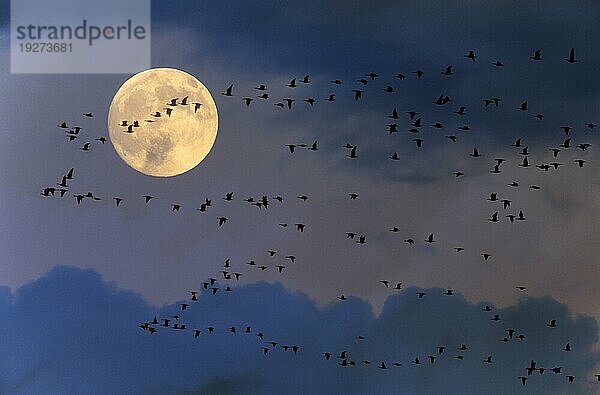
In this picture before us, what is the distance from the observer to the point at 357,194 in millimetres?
4141

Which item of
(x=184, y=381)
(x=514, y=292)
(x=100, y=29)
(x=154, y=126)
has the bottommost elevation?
(x=184, y=381)

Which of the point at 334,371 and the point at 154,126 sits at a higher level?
the point at 154,126

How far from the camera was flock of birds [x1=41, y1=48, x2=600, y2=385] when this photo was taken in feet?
13.4

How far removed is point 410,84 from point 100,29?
1.55 m

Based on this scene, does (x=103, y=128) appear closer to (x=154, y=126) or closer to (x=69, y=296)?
(x=154, y=126)

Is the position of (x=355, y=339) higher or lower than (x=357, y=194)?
lower

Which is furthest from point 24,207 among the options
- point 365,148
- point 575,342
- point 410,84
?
point 575,342

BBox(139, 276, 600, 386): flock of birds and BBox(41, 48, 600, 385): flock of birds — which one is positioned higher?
BBox(41, 48, 600, 385): flock of birds

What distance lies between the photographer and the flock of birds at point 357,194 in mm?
4094

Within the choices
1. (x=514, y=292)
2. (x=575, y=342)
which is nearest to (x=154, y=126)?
(x=514, y=292)

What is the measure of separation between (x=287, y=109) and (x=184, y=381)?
142cm

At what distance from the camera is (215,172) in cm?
418

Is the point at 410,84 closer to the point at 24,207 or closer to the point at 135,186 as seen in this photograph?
the point at 135,186

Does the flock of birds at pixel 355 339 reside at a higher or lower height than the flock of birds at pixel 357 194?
lower
